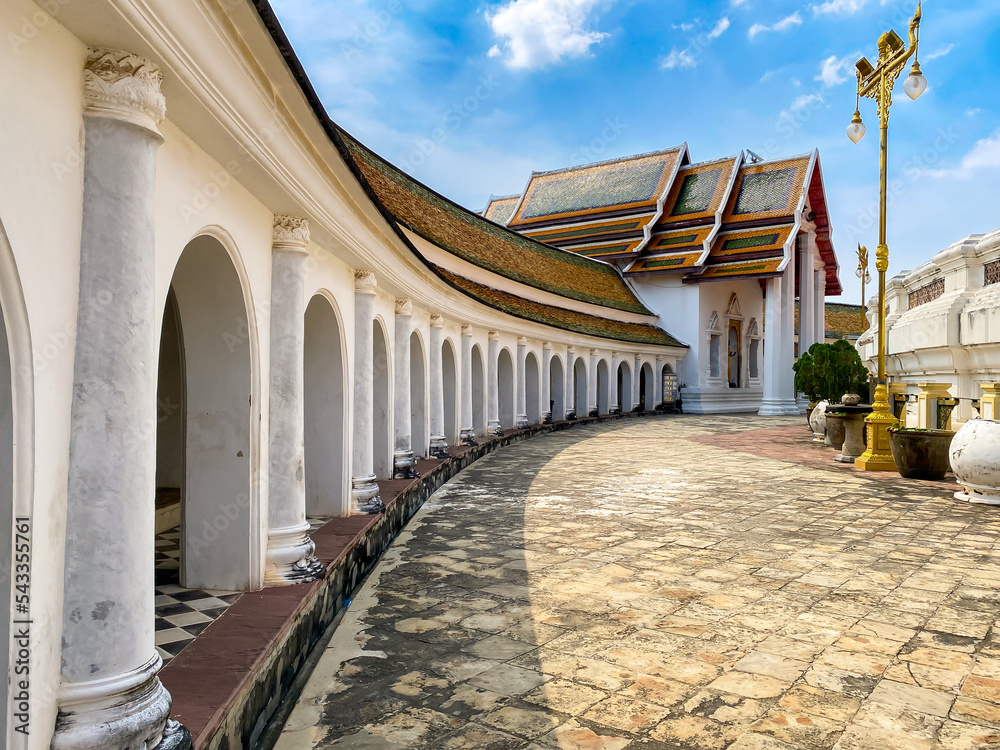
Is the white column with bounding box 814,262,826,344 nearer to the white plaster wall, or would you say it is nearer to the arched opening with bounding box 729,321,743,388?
the arched opening with bounding box 729,321,743,388

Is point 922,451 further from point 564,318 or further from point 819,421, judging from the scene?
point 564,318

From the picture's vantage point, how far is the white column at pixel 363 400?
7.76 metres

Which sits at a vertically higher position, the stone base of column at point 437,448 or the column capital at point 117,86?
the column capital at point 117,86

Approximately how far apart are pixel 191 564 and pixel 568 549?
3716 mm

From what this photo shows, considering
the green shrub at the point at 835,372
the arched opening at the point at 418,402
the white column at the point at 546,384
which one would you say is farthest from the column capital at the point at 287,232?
the white column at the point at 546,384

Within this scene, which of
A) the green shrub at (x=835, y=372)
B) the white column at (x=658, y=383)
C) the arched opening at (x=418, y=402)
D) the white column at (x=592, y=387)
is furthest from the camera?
the white column at (x=658, y=383)

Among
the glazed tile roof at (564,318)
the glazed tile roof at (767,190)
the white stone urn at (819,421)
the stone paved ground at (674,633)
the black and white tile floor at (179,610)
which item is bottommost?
the stone paved ground at (674,633)

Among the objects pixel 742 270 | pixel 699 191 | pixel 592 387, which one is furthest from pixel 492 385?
pixel 699 191

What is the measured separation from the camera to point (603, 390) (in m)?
28.4

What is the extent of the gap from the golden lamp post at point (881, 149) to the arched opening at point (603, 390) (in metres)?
15.3

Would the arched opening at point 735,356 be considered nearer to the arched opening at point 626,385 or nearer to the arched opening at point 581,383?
the arched opening at point 626,385

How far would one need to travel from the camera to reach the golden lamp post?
12.0 meters

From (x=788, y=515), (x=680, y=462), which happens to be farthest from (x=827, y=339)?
(x=788, y=515)

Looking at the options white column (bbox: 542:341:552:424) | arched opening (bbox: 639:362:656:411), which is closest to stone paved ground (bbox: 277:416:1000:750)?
white column (bbox: 542:341:552:424)
